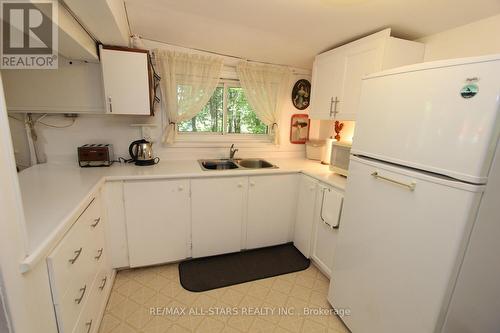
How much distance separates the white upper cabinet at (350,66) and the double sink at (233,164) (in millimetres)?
760

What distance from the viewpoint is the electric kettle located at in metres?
2.15

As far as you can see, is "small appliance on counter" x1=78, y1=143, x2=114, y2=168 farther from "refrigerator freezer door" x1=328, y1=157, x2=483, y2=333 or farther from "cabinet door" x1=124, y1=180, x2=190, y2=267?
"refrigerator freezer door" x1=328, y1=157, x2=483, y2=333

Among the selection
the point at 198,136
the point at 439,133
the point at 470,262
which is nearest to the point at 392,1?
the point at 439,133

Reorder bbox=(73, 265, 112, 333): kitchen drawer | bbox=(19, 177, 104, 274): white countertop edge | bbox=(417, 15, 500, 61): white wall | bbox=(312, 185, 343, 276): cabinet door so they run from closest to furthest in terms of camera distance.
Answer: bbox=(19, 177, 104, 274): white countertop edge
bbox=(73, 265, 112, 333): kitchen drawer
bbox=(417, 15, 500, 61): white wall
bbox=(312, 185, 343, 276): cabinet door

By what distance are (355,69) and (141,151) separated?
2.04m

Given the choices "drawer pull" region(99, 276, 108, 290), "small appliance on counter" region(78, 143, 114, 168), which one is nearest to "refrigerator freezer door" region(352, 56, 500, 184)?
"drawer pull" region(99, 276, 108, 290)

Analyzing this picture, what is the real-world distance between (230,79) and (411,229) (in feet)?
7.17

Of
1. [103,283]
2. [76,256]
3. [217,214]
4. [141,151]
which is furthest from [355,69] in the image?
[103,283]

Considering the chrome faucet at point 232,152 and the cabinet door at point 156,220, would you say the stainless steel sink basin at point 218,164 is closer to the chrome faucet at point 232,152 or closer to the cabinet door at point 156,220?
the chrome faucet at point 232,152

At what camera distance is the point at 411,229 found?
1.12 meters

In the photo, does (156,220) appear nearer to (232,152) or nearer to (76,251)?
(76,251)

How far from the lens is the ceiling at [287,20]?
4.73ft

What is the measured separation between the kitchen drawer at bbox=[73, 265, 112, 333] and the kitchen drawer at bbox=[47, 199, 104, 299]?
0.19 metres

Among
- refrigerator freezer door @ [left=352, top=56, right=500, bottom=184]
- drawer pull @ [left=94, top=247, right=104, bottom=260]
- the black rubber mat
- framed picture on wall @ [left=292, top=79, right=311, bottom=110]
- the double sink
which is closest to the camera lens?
refrigerator freezer door @ [left=352, top=56, right=500, bottom=184]
